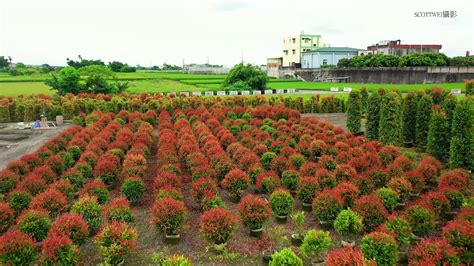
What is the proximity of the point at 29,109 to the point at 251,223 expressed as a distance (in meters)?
23.6

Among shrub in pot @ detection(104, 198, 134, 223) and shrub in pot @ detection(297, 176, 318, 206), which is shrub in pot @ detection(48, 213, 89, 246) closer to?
shrub in pot @ detection(104, 198, 134, 223)

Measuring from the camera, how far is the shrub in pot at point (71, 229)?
22.0ft

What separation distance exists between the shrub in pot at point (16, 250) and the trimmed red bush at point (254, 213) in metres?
4.05

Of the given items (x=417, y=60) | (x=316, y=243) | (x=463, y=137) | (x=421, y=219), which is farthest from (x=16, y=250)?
(x=417, y=60)

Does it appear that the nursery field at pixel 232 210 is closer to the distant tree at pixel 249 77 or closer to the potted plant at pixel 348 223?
the potted plant at pixel 348 223

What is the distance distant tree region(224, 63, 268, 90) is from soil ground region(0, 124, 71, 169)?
70.1 ft

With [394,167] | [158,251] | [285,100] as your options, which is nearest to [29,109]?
[285,100]

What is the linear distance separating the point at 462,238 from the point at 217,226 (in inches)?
174

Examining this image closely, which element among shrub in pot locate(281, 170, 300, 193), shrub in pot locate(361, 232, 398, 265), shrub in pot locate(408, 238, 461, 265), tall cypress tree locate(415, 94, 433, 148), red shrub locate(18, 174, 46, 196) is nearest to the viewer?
shrub in pot locate(408, 238, 461, 265)

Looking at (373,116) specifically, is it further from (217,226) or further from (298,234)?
(217,226)

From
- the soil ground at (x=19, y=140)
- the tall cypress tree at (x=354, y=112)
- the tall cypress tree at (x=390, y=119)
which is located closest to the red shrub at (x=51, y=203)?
the soil ground at (x=19, y=140)

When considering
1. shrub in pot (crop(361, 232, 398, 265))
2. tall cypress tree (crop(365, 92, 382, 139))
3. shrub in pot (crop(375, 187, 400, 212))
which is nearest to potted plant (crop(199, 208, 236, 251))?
shrub in pot (crop(361, 232, 398, 265))

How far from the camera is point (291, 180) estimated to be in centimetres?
1021

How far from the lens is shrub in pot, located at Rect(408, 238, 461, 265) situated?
5.71 metres
